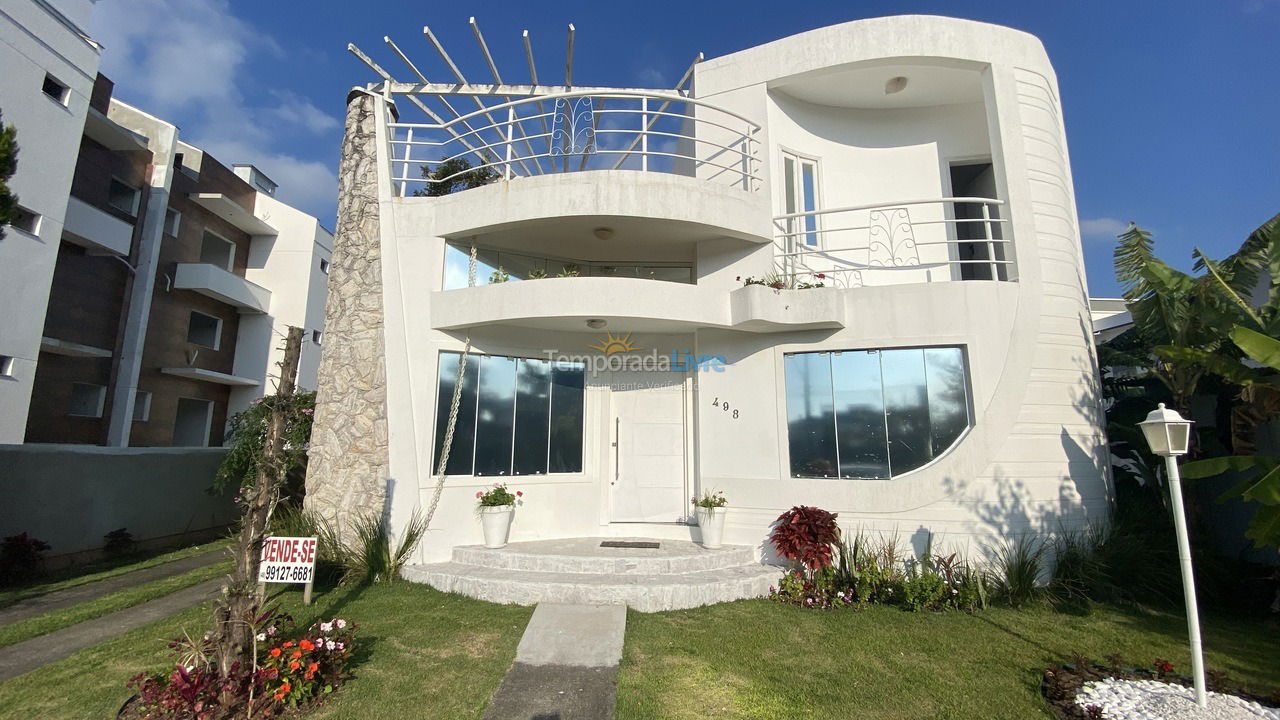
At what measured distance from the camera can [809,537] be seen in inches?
312

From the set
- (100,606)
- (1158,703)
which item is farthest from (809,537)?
(100,606)

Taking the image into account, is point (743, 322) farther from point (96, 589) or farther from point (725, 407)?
point (96, 589)

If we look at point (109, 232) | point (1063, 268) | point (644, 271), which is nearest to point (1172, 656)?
point (1063, 268)

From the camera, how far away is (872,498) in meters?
8.25

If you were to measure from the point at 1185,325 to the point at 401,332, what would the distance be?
1208cm

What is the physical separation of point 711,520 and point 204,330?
19.3m

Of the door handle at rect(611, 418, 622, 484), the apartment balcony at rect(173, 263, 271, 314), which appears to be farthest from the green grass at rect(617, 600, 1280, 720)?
the apartment balcony at rect(173, 263, 271, 314)

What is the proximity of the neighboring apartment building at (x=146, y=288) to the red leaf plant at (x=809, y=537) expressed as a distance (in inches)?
600

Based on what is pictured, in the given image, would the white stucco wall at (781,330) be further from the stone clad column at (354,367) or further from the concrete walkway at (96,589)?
the concrete walkway at (96,589)

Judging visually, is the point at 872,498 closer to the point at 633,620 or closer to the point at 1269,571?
the point at 633,620

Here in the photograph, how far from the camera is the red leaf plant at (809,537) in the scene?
25.5 feet

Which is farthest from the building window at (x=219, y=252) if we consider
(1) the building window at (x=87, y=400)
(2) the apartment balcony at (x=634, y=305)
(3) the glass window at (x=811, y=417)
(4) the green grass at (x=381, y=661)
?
(3) the glass window at (x=811, y=417)

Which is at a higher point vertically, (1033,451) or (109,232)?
(109,232)

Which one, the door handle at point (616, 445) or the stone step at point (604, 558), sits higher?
the door handle at point (616, 445)
